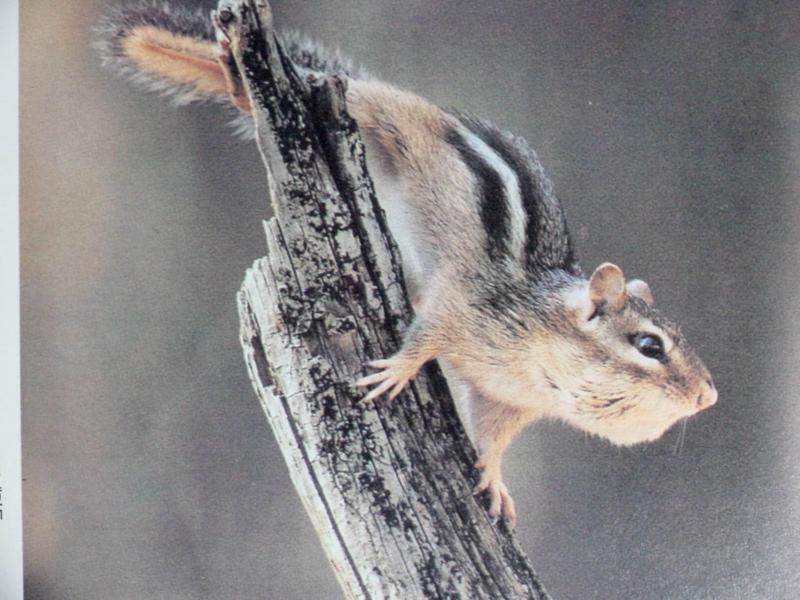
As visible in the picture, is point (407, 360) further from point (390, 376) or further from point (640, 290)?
point (640, 290)

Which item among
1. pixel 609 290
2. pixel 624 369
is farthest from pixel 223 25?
pixel 624 369

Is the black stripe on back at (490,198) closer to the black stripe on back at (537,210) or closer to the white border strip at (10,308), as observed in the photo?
the black stripe on back at (537,210)


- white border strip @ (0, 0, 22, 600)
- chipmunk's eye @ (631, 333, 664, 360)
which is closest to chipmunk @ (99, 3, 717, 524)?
chipmunk's eye @ (631, 333, 664, 360)

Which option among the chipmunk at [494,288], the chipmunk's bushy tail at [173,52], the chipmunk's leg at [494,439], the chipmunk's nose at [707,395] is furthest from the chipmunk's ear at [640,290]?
the chipmunk's bushy tail at [173,52]

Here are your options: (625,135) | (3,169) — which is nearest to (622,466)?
(625,135)

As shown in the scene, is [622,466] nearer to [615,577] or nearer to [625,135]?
[615,577]

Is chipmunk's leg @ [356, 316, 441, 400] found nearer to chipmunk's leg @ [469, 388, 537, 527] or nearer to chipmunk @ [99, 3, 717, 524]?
chipmunk @ [99, 3, 717, 524]

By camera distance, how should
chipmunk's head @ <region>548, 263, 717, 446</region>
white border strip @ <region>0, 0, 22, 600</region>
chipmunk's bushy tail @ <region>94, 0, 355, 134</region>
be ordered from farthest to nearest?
white border strip @ <region>0, 0, 22, 600</region>, chipmunk's bushy tail @ <region>94, 0, 355, 134</region>, chipmunk's head @ <region>548, 263, 717, 446</region>

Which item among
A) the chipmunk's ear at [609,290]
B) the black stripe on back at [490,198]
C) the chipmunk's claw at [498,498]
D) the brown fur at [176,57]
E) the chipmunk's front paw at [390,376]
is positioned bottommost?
the chipmunk's claw at [498,498]
